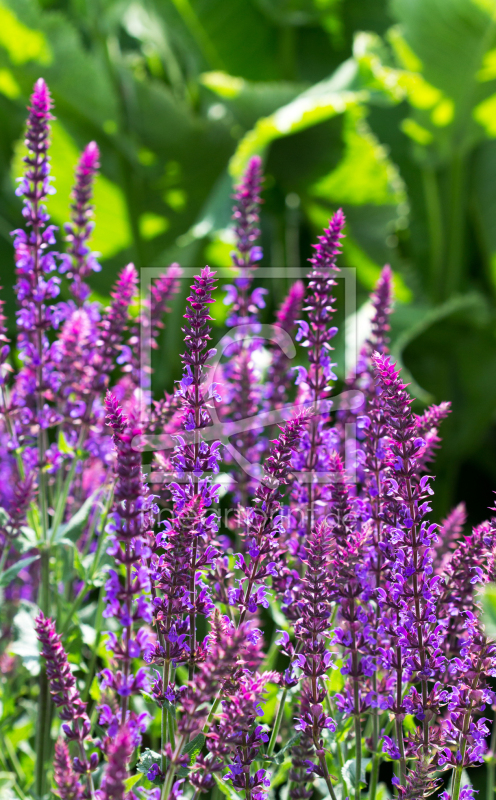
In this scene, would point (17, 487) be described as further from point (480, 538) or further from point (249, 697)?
point (480, 538)

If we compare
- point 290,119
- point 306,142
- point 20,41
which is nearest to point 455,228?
point 306,142

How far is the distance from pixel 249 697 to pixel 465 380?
8.51ft

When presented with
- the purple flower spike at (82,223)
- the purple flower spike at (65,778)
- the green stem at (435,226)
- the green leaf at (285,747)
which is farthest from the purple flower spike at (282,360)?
the green stem at (435,226)

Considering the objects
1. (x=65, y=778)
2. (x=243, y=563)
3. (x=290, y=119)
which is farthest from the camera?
(x=290, y=119)

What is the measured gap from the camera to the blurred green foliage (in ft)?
8.96

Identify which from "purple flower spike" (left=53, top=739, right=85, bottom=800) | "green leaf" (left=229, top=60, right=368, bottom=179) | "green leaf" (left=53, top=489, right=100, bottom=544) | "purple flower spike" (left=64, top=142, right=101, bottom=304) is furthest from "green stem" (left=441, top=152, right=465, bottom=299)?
"purple flower spike" (left=53, top=739, right=85, bottom=800)

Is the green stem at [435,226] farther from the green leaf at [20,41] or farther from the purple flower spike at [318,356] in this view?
the purple flower spike at [318,356]

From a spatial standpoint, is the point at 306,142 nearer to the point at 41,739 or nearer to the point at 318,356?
the point at 318,356

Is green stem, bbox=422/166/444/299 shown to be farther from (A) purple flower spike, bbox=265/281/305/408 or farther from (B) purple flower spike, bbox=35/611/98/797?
(B) purple flower spike, bbox=35/611/98/797

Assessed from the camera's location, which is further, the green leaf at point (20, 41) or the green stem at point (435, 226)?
the green stem at point (435, 226)

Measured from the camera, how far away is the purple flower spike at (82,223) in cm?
135

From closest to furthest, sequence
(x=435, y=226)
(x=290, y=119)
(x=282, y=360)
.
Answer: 1. (x=282, y=360)
2. (x=290, y=119)
3. (x=435, y=226)

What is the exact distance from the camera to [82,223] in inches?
54.4

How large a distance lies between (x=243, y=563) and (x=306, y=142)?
251 cm
